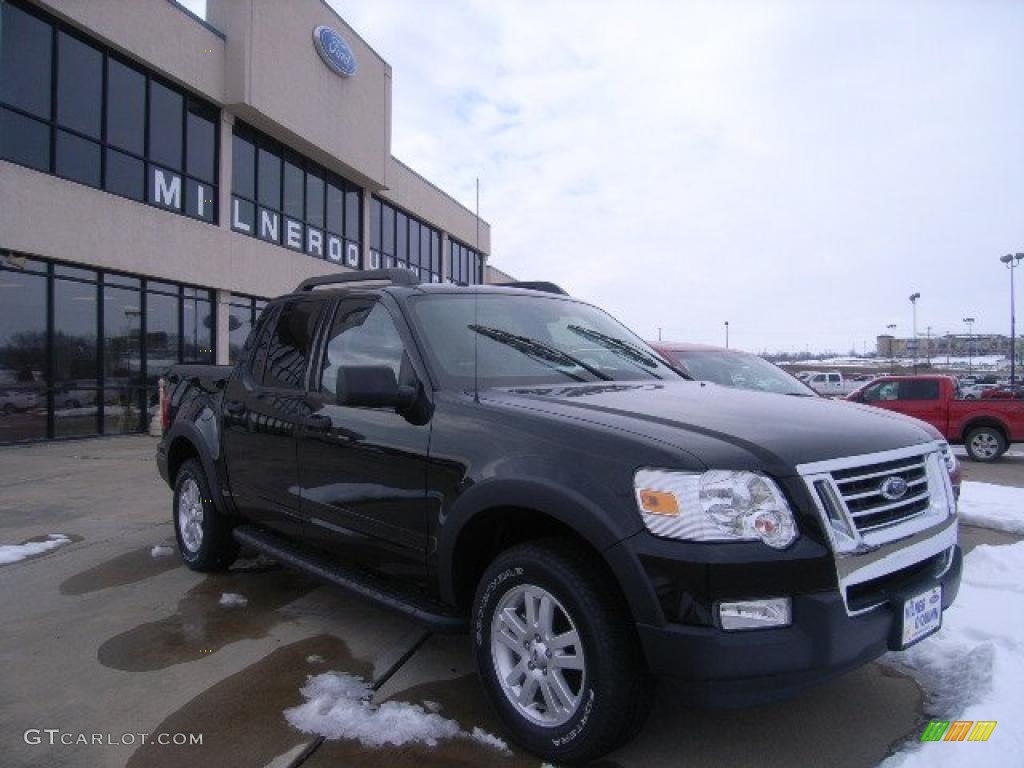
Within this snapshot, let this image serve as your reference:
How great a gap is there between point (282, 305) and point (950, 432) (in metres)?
12.7

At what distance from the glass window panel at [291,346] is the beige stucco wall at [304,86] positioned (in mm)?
12362

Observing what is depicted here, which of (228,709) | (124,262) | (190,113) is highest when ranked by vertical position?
(190,113)

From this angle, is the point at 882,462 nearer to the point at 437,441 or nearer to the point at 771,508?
the point at 771,508

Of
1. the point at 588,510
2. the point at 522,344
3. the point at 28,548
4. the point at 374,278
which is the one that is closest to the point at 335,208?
the point at 28,548

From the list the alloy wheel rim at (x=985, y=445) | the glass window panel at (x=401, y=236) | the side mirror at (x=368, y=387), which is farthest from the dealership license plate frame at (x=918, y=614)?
the glass window panel at (x=401, y=236)

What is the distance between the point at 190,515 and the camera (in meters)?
5.12

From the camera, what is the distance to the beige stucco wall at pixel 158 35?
11875mm

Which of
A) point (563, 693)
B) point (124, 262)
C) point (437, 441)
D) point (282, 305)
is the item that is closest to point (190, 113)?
point (124, 262)

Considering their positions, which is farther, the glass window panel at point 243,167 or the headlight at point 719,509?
the glass window panel at point 243,167

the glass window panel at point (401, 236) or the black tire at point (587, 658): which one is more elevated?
the glass window panel at point (401, 236)

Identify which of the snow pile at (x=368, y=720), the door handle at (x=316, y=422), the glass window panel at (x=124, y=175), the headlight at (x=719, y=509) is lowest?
the snow pile at (x=368, y=720)

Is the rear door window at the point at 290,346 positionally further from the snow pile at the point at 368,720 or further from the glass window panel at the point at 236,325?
the glass window panel at the point at 236,325

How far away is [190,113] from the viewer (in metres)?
14.5

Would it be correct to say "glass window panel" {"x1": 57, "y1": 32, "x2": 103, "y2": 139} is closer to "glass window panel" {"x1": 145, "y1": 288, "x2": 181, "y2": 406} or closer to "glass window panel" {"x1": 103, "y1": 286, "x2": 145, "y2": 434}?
"glass window panel" {"x1": 103, "y1": 286, "x2": 145, "y2": 434}
